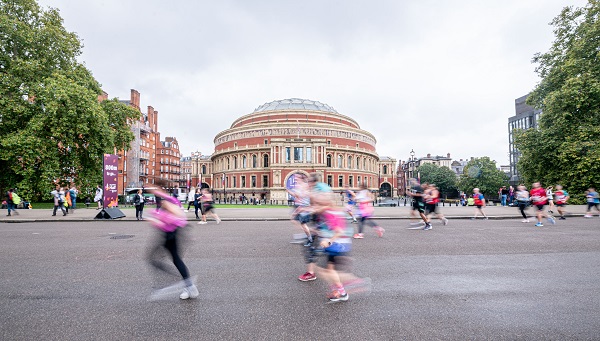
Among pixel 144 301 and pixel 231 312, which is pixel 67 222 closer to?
pixel 144 301

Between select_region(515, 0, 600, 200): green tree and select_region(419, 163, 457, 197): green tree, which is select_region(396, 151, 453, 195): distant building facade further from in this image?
select_region(515, 0, 600, 200): green tree

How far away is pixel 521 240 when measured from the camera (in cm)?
977

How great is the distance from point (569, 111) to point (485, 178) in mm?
48424

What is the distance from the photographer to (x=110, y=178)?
18.9m

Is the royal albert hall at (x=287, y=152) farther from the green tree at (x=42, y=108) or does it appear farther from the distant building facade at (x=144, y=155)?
the green tree at (x=42, y=108)

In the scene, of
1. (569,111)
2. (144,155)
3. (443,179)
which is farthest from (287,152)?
(443,179)

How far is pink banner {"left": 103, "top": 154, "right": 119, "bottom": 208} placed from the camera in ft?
61.0

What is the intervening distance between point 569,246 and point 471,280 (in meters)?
5.39

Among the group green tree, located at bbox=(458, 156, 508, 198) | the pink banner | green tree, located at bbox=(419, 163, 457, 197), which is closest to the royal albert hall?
green tree, located at bbox=(458, 156, 508, 198)

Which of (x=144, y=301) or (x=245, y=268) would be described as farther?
Result: (x=245, y=268)

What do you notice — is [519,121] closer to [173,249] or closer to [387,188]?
[387,188]

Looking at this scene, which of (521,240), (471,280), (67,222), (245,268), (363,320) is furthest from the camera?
(67,222)

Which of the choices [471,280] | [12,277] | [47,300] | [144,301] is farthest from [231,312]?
[12,277]

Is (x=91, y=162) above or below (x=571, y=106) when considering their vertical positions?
below
